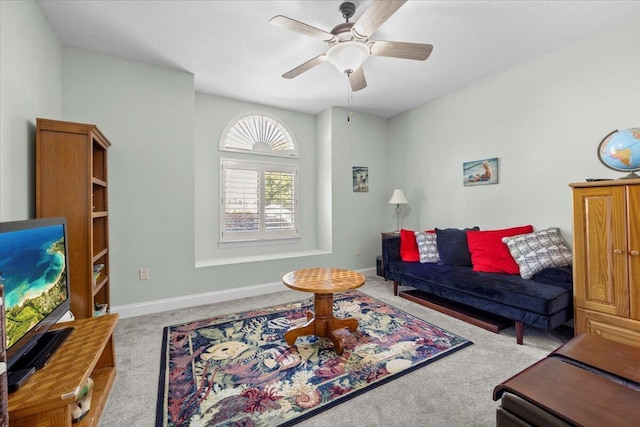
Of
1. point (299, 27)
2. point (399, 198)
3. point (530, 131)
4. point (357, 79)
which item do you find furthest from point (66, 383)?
point (530, 131)

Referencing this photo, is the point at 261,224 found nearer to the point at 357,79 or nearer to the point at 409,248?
the point at 409,248

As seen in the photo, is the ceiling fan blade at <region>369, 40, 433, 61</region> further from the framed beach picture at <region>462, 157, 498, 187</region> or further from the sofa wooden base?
the sofa wooden base

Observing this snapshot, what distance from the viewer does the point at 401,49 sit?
2.07m

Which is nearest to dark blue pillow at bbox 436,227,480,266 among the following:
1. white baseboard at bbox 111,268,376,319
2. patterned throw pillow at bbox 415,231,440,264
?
patterned throw pillow at bbox 415,231,440,264

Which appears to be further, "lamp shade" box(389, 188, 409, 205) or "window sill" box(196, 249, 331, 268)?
"lamp shade" box(389, 188, 409, 205)

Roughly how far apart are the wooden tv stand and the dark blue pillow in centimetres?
316

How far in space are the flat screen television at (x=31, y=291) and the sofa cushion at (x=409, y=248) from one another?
321 centimetres

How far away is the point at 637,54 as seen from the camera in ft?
7.36

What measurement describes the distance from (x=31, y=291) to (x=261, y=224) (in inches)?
111

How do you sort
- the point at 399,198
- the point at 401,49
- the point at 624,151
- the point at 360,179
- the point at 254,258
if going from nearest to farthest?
1. the point at 624,151
2. the point at 401,49
3. the point at 254,258
4. the point at 399,198
5. the point at 360,179

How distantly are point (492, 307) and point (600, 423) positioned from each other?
5.74ft

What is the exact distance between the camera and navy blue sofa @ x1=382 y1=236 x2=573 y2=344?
2.11 meters

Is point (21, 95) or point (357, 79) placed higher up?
point (357, 79)

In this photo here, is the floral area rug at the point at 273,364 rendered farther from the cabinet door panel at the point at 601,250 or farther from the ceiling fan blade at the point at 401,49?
the ceiling fan blade at the point at 401,49
